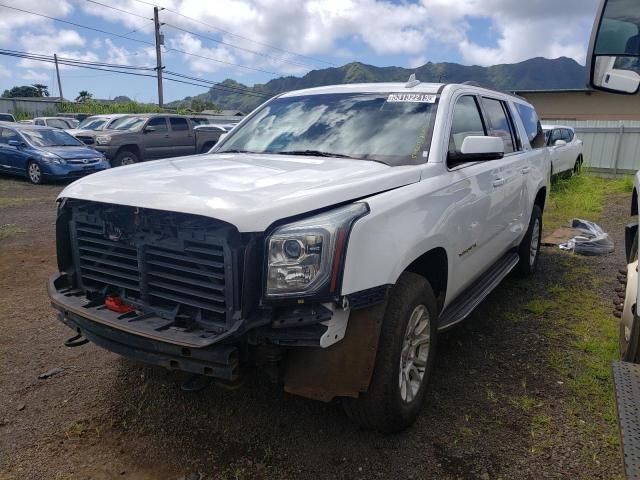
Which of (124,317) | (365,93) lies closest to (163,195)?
(124,317)

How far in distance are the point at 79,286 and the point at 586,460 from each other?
296 centimetres

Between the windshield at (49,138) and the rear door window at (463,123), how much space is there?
488 inches

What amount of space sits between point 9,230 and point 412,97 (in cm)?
685

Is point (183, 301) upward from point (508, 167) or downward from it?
downward

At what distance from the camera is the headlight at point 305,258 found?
2.14 meters

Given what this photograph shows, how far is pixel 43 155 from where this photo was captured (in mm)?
12602

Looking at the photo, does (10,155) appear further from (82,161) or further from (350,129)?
(350,129)

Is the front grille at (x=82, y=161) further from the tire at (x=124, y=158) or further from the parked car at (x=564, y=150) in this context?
the parked car at (x=564, y=150)

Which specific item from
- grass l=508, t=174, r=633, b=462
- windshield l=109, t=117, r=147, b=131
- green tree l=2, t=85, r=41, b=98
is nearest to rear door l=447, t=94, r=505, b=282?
grass l=508, t=174, r=633, b=462

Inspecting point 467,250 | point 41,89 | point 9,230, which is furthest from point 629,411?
point 41,89

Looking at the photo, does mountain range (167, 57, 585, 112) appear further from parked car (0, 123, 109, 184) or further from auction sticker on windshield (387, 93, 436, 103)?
auction sticker on windshield (387, 93, 436, 103)

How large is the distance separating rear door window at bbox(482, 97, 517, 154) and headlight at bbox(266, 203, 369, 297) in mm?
2658

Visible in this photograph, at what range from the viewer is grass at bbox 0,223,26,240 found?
7327 millimetres

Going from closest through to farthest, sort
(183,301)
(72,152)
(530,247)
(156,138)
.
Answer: (183,301), (530,247), (72,152), (156,138)
